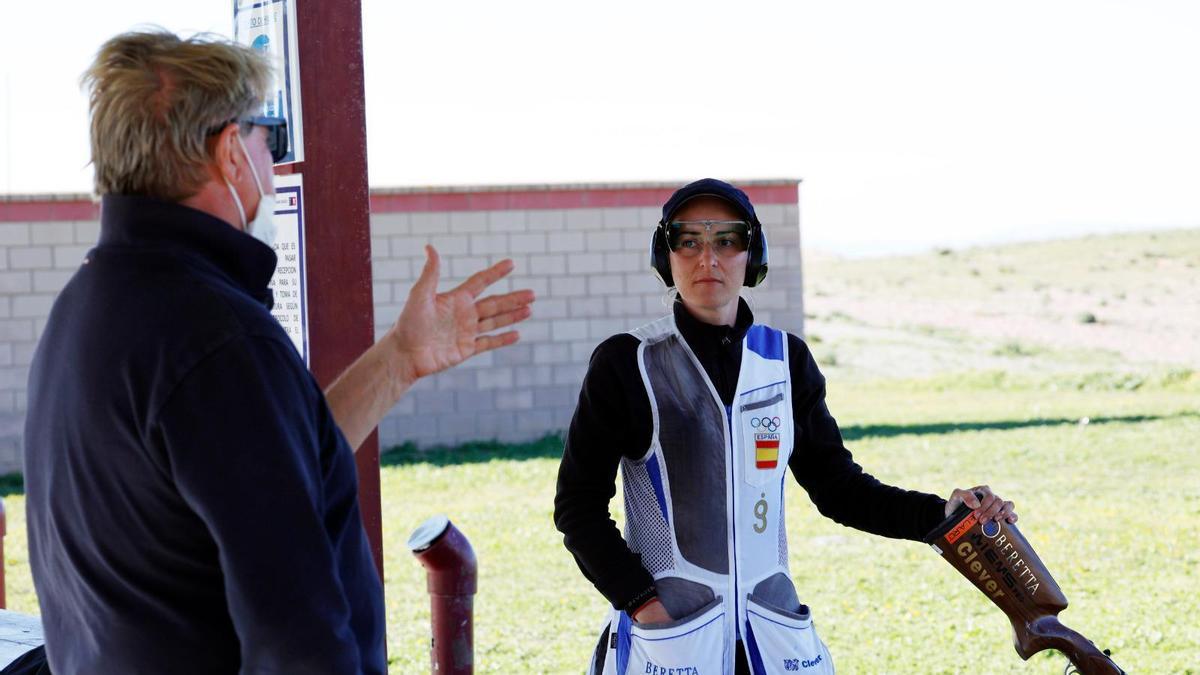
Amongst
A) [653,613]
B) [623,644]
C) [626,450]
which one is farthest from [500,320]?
[623,644]

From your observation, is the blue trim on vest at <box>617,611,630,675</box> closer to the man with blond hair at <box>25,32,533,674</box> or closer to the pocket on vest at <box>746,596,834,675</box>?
the pocket on vest at <box>746,596,834,675</box>

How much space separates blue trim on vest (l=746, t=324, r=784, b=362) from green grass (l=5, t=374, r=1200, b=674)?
3606 mm

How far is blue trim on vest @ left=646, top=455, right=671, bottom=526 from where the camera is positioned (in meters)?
3.03

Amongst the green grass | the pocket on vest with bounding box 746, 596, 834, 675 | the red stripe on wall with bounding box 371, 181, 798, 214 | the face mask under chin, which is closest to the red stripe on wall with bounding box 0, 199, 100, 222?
the green grass

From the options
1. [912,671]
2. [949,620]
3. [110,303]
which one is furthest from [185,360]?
[949,620]

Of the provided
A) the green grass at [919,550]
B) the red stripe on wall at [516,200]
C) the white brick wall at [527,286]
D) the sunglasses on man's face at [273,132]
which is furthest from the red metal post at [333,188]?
the red stripe on wall at [516,200]

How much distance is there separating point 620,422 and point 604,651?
533 mm

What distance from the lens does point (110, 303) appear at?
1974 mm

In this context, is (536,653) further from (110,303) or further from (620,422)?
(110,303)

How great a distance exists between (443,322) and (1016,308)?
159ft

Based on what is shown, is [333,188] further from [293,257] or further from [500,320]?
[500,320]

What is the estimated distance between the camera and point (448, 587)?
163 inches

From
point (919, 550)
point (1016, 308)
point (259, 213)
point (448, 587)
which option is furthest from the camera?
point (1016, 308)

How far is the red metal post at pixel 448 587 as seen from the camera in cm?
397
